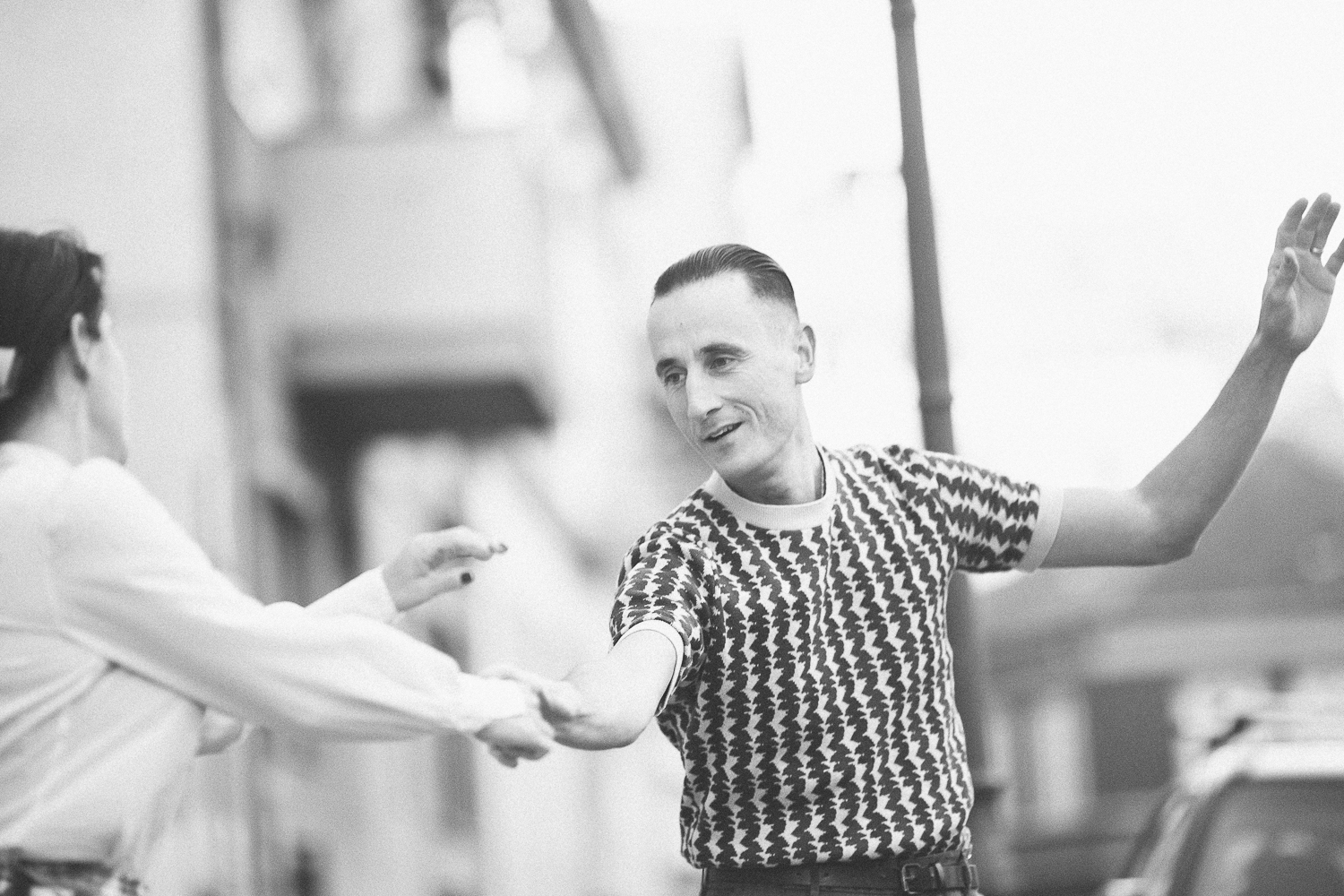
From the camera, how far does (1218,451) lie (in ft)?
12.3

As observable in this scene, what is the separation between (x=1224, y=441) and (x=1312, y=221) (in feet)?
1.44

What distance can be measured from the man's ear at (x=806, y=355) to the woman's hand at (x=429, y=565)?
657 mm

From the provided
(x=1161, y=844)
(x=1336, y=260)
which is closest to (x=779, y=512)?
(x=1336, y=260)

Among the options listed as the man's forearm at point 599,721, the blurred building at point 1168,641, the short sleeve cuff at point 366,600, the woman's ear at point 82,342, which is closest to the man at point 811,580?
the man's forearm at point 599,721

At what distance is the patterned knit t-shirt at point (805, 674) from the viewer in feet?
10.9

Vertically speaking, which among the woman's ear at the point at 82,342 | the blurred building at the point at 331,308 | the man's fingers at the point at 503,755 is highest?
the blurred building at the point at 331,308

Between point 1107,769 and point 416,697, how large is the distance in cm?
4189

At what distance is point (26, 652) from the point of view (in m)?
2.97

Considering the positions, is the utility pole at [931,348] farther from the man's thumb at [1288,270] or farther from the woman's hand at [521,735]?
the woman's hand at [521,735]

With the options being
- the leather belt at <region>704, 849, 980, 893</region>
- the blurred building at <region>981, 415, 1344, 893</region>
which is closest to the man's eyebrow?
the leather belt at <region>704, 849, 980, 893</region>

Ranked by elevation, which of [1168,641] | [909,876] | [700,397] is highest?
[1168,641]

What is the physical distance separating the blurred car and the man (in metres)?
3.19

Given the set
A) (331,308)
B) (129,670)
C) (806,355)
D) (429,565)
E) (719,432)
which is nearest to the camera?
(129,670)

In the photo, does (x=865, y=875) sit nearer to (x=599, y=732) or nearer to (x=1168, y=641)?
(x=599, y=732)
